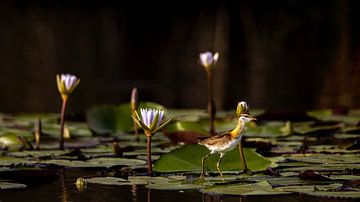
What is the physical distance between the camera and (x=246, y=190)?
2844 mm

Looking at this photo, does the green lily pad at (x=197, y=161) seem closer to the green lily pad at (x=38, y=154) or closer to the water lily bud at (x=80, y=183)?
the water lily bud at (x=80, y=183)

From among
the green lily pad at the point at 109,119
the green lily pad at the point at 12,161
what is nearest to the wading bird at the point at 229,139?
the green lily pad at the point at 12,161

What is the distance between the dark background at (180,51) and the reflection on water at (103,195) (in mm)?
3093

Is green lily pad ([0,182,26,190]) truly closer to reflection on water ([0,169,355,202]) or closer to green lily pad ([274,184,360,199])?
reflection on water ([0,169,355,202])

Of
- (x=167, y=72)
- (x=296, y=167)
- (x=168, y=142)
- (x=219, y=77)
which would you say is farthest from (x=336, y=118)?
(x=167, y=72)

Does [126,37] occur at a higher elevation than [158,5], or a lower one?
lower

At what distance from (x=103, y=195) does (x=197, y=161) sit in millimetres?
524

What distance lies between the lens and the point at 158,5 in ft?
59.8

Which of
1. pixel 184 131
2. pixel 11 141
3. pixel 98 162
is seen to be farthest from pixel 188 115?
pixel 98 162

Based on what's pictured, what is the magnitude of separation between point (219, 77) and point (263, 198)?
604 cm

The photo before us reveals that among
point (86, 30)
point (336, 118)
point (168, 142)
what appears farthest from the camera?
point (86, 30)

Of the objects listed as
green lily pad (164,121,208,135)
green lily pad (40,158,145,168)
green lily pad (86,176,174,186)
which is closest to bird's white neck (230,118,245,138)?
green lily pad (86,176,174,186)

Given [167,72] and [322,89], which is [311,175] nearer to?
[322,89]

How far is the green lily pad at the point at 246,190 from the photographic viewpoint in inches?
110
